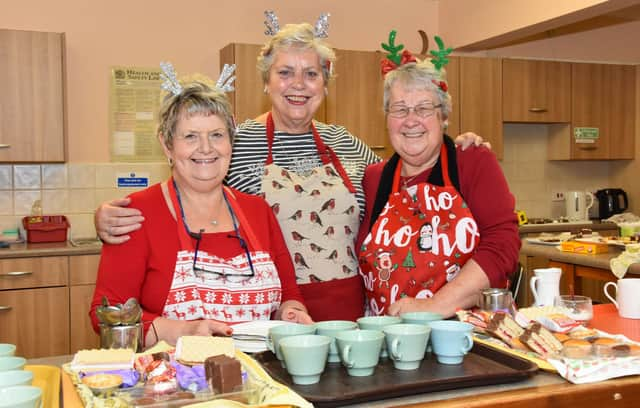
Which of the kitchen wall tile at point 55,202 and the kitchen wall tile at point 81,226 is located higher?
the kitchen wall tile at point 55,202

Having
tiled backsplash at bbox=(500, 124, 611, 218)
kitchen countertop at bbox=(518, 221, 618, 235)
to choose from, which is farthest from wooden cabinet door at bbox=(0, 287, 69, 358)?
tiled backsplash at bbox=(500, 124, 611, 218)

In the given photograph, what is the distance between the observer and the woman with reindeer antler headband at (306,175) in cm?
214

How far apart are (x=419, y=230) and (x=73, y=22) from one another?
3032mm

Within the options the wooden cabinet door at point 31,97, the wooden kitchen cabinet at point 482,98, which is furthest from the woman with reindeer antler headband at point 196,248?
the wooden kitchen cabinet at point 482,98

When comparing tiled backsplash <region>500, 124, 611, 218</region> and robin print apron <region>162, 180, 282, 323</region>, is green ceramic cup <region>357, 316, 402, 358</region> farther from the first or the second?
tiled backsplash <region>500, 124, 611, 218</region>

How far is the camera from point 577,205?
5285 millimetres

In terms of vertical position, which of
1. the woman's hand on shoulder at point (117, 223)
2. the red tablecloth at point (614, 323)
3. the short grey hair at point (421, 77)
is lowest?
the red tablecloth at point (614, 323)

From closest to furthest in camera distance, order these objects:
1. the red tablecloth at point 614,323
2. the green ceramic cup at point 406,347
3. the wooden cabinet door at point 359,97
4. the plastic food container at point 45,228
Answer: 1. the green ceramic cup at point 406,347
2. the red tablecloth at point 614,323
3. the plastic food container at point 45,228
4. the wooden cabinet door at point 359,97

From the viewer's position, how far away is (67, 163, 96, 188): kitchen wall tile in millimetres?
4168

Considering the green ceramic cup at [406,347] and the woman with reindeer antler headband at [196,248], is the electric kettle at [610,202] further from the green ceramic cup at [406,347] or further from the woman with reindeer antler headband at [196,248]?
the green ceramic cup at [406,347]

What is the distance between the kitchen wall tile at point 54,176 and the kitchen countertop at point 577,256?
9.29 feet

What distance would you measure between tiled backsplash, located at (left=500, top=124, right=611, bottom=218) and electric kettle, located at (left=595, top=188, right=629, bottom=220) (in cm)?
24

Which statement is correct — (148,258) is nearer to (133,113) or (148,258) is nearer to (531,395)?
(531,395)

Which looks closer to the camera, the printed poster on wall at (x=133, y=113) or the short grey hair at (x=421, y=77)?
the short grey hair at (x=421, y=77)
